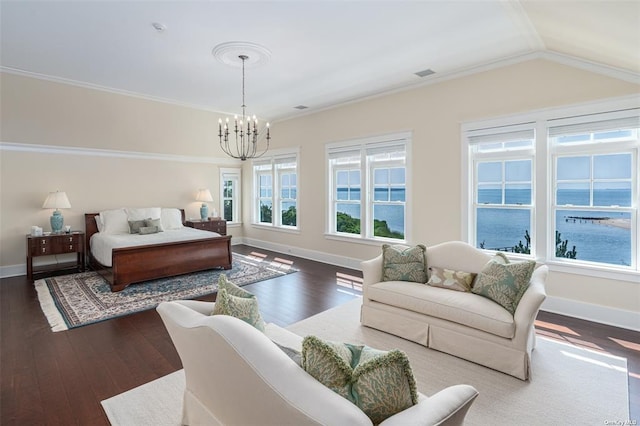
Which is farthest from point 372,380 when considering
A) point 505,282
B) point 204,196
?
point 204,196

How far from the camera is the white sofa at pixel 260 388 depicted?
1.07 m

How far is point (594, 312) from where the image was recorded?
360 centimetres

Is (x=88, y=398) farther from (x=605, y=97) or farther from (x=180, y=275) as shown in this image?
(x=605, y=97)

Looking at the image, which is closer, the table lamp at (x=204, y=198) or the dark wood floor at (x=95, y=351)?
the dark wood floor at (x=95, y=351)

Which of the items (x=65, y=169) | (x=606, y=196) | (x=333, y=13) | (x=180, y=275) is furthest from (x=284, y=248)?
(x=606, y=196)

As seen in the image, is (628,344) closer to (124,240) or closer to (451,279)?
(451,279)

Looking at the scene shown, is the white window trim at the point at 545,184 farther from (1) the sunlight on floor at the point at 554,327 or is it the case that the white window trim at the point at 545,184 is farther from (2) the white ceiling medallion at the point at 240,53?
(2) the white ceiling medallion at the point at 240,53

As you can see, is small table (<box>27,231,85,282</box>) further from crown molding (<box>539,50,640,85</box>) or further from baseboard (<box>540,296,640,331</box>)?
crown molding (<box>539,50,640,85</box>)

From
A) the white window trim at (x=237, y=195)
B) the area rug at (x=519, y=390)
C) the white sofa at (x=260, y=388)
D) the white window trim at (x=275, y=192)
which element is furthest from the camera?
the white window trim at (x=237, y=195)

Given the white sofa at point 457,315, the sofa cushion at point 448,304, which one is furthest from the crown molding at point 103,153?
the sofa cushion at point 448,304

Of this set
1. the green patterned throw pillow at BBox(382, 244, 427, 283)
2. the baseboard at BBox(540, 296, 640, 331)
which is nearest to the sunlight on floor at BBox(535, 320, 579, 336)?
the baseboard at BBox(540, 296, 640, 331)

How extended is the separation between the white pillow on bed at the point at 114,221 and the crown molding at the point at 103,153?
1.15 metres

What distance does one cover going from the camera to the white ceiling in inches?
117

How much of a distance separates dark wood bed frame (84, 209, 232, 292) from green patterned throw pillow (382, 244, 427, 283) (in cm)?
333
